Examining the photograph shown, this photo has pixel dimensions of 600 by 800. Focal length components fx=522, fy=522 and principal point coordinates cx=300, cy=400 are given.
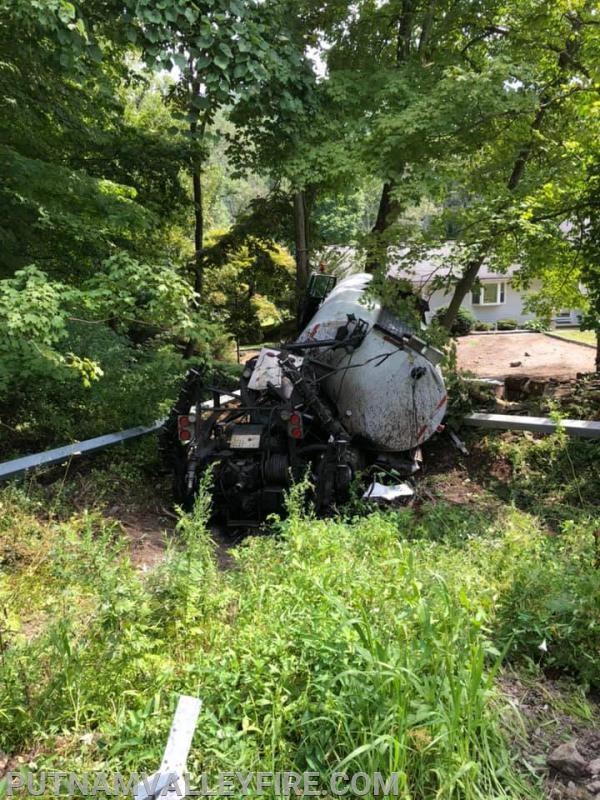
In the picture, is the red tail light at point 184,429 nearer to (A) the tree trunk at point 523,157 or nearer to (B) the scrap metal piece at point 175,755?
(B) the scrap metal piece at point 175,755

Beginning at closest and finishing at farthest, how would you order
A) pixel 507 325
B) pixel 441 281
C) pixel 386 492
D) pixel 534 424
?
pixel 386 492 < pixel 534 424 < pixel 441 281 < pixel 507 325

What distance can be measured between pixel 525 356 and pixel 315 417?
12.0 meters

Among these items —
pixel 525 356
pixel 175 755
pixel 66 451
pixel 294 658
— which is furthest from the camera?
pixel 525 356

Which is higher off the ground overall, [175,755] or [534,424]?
[175,755]


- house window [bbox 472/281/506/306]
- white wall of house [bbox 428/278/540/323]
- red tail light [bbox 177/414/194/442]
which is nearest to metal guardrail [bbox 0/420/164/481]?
red tail light [bbox 177/414/194/442]

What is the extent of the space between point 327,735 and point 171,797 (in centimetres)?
56

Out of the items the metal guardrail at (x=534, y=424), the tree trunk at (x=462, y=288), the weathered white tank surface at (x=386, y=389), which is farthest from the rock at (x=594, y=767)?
the tree trunk at (x=462, y=288)

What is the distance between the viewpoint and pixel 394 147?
801 centimetres

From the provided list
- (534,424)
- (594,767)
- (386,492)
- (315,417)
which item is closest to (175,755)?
(594,767)

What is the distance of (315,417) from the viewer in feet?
18.7

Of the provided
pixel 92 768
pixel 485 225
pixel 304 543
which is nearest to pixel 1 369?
pixel 304 543

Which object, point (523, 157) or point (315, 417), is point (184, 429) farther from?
point (523, 157)

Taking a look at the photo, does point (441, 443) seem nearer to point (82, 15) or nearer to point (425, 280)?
point (425, 280)

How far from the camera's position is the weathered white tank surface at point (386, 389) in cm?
619
